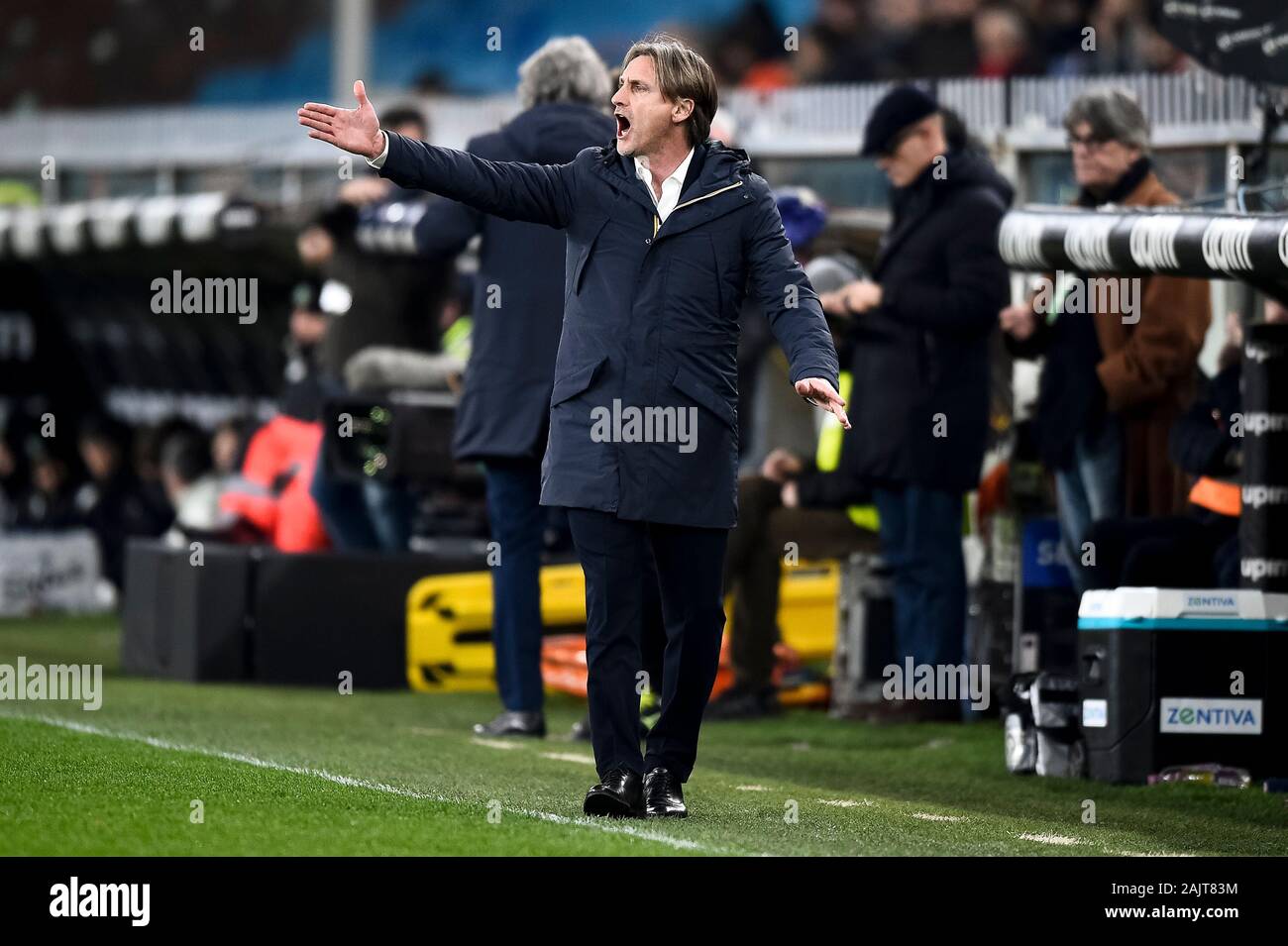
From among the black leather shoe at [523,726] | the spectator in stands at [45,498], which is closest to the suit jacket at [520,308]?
the black leather shoe at [523,726]

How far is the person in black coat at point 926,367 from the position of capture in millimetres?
9078

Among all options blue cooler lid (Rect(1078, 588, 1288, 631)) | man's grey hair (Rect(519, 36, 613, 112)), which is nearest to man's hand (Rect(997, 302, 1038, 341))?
man's grey hair (Rect(519, 36, 613, 112))

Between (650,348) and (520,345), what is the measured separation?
2.28 meters

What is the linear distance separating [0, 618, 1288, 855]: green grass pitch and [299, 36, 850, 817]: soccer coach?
0.36 meters

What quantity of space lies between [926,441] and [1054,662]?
3.30ft

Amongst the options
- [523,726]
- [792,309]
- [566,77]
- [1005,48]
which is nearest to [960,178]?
[566,77]

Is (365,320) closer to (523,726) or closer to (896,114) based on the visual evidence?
(896,114)

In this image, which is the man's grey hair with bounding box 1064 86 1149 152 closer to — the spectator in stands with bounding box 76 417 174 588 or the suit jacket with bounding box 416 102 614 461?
the suit jacket with bounding box 416 102 614 461

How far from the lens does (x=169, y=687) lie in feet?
33.8

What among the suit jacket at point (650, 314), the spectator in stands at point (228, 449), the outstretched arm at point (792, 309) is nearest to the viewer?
the outstretched arm at point (792, 309)

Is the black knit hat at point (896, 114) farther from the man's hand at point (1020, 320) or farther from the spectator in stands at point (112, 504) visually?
the spectator in stands at point (112, 504)

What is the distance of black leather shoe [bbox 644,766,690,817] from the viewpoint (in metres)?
6.18

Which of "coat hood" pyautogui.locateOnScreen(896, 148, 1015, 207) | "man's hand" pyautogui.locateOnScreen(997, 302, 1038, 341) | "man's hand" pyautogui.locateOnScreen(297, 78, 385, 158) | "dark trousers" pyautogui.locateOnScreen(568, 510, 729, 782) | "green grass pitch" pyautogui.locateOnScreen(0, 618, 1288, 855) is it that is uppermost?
"coat hood" pyautogui.locateOnScreen(896, 148, 1015, 207)

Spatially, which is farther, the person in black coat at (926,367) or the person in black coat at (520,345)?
the person in black coat at (926,367)
